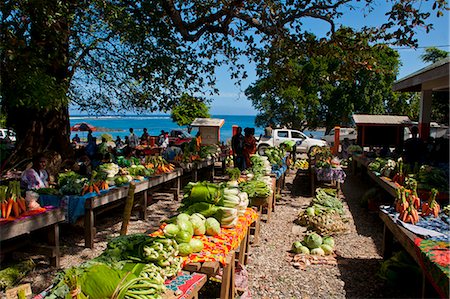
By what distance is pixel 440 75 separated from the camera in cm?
740

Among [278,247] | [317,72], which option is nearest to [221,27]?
[278,247]

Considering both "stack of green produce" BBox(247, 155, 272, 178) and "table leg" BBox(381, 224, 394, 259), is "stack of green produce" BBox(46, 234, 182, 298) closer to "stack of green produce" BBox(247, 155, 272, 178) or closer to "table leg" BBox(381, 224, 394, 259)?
"table leg" BBox(381, 224, 394, 259)

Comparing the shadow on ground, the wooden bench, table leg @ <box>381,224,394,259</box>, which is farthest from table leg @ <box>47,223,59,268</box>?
table leg @ <box>381,224,394,259</box>

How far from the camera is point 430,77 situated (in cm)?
810

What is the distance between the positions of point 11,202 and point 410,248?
4746 mm

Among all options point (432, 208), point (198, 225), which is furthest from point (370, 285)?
point (198, 225)

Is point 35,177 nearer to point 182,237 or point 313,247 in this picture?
point 182,237

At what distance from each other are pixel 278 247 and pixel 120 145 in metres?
15.1

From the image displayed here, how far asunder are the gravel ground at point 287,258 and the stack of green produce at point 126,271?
1.39 m

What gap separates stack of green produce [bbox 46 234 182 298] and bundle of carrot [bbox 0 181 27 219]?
207 centimetres

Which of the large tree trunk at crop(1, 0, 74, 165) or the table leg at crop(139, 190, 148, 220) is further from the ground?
the large tree trunk at crop(1, 0, 74, 165)

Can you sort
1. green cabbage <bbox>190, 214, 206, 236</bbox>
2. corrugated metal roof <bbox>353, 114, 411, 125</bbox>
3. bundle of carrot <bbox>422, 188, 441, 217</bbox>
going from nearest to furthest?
green cabbage <bbox>190, 214, 206, 236</bbox> → bundle of carrot <bbox>422, 188, 441, 217</bbox> → corrugated metal roof <bbox>353, 114, 411, 125</bbox>

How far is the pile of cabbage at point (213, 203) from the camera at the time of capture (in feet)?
13.0

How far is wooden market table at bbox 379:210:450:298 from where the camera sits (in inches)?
123
